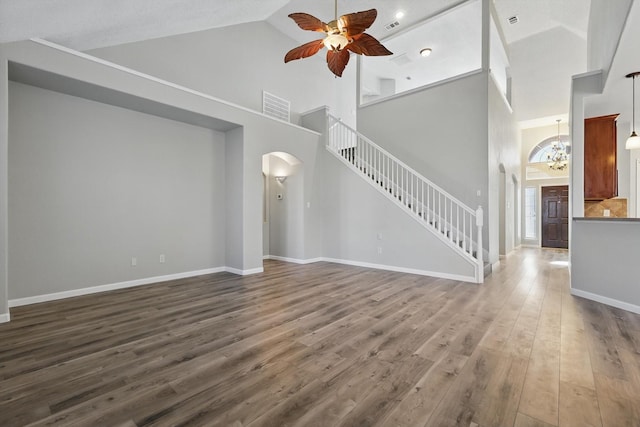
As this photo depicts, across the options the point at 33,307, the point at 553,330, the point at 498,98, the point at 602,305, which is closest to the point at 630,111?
the point at 498,98

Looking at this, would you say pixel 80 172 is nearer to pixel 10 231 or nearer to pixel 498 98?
pixel 10 231

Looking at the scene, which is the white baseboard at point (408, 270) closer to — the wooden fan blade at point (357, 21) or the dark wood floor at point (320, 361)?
the dark wood floor at point (320, 361)

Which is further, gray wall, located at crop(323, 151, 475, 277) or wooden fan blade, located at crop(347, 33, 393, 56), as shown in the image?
gray wall, located at crop(323, 151, 475, 277)

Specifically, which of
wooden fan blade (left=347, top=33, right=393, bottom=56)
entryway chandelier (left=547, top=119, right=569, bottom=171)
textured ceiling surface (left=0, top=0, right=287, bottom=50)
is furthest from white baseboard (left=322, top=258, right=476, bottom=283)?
entryway chandelier (left=547, top=119, right=569, bottom=171)

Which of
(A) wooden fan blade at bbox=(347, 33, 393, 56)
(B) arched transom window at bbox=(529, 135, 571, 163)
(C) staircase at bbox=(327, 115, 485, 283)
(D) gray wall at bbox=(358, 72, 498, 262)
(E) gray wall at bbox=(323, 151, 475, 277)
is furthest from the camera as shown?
(B) arched transom window at bbox=(529, 135, 571, 163)

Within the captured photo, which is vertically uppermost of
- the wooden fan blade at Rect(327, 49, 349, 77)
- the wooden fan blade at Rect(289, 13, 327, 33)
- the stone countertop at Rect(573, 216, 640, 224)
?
the wooden fan blade at Rect(289, 13, 327, 33)

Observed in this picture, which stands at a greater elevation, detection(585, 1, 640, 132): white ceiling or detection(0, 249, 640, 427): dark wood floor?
detection(585, 1, 640, 132): white ceiling

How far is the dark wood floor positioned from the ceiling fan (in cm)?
302

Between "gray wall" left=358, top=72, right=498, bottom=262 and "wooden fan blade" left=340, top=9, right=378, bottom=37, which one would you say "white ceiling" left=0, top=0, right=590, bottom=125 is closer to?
"wooden fan blade" left=340, top=9, right=378, bottom=37

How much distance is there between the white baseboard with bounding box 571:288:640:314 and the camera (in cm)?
328

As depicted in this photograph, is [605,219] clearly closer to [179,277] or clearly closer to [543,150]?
[179,277]

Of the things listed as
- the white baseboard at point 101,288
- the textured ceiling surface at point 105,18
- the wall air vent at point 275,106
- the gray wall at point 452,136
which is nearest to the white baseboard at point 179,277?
the white baseboard at point 101,288

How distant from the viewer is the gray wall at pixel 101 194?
3.51 metres

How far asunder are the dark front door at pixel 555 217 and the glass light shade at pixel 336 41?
34.4 feet
